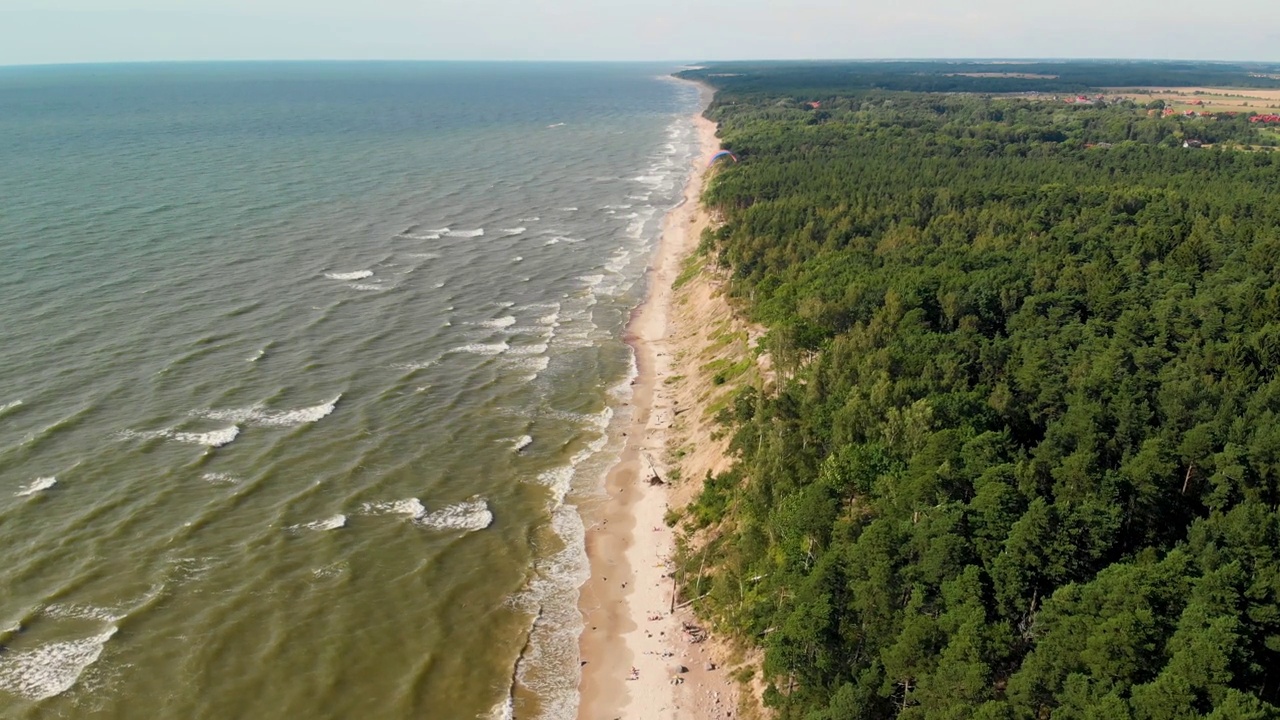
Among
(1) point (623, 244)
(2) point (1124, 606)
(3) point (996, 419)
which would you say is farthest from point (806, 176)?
(2) point (1124, 606)

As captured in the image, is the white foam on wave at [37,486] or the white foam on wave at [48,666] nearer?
the white foam on wave at [48,666]

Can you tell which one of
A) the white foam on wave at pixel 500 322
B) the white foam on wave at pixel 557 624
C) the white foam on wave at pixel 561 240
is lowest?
the white foam on wave at pixel 557 624

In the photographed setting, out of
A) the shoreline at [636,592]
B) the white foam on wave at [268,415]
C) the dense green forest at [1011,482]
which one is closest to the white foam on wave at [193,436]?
the white foam on wave at [268,415]

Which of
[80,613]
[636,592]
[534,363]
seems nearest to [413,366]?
[534,363]

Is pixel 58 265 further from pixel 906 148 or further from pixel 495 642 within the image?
pixel 906 148

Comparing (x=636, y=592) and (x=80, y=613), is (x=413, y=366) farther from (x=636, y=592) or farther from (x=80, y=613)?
(x=636, y=592)

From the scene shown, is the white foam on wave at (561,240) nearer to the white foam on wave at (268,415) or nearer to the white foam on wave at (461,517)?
the white foam on wave at (268,415)
